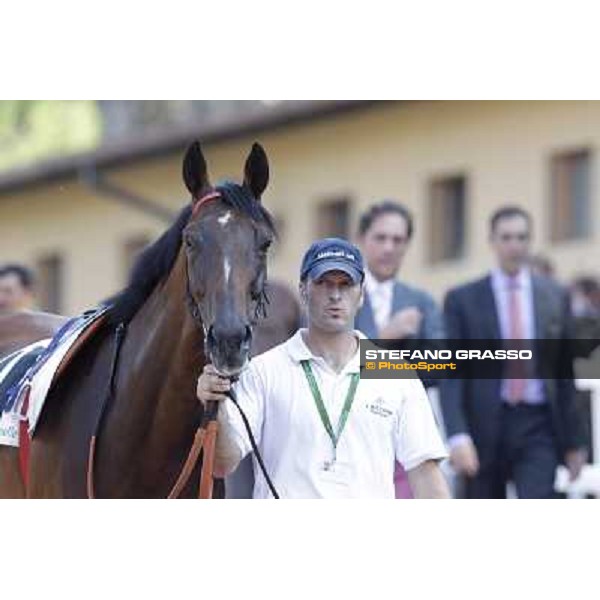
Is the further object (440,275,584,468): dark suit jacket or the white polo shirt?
(440,275,584,468): dark suit jacket

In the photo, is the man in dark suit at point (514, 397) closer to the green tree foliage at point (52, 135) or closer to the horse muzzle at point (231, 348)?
the horse muzzle at point (231, 348)

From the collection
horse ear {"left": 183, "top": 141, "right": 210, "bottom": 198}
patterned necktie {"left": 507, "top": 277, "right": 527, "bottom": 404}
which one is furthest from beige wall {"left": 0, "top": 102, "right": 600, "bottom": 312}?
horse ear {"left": 183, "top": 141, "right": 210, "bottom": 198}

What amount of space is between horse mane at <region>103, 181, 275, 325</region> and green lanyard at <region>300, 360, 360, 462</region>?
0.51 m

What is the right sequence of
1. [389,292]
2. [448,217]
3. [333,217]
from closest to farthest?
[389,292], [448,217], [333,217]

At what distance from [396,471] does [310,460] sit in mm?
1259

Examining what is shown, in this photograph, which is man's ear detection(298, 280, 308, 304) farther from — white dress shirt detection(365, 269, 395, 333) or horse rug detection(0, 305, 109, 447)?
white dress shirt detection(365, 269, 395, 333)

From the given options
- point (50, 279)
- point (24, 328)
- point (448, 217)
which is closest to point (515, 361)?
point (24, 328)

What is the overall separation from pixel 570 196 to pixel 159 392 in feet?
47.0

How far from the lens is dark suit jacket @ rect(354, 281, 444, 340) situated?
31.5 feet

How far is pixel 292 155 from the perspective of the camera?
2472 cm

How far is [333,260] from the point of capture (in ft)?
24.8

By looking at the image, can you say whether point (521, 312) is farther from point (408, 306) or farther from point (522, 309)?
point (408, 306)
